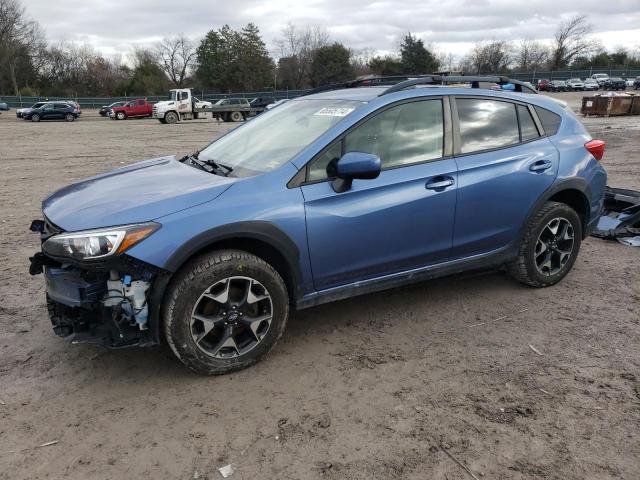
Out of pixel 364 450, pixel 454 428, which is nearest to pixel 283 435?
pixel 364 450

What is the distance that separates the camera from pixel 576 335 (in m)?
3.77

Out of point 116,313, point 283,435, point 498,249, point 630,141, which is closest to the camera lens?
point 283,435

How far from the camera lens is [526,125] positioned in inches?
172

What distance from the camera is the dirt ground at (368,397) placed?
2549 millimetres

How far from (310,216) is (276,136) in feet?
2.98

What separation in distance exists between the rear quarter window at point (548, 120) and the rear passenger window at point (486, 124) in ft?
0.95

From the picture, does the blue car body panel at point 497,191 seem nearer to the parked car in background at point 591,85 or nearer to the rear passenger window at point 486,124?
the rear passenger window at point 486,124

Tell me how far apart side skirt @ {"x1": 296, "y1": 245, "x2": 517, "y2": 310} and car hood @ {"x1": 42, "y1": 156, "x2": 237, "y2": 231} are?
3.19 feet

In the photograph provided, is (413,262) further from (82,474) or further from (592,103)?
(592,103)

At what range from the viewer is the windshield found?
358cm

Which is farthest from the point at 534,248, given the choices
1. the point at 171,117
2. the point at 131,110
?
the point at 131,110

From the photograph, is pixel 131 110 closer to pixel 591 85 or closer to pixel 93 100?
pixel 93 100

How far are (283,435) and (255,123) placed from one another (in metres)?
2.65

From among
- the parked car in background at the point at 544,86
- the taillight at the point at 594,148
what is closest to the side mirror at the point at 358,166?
the taillight at the point at 594,148
